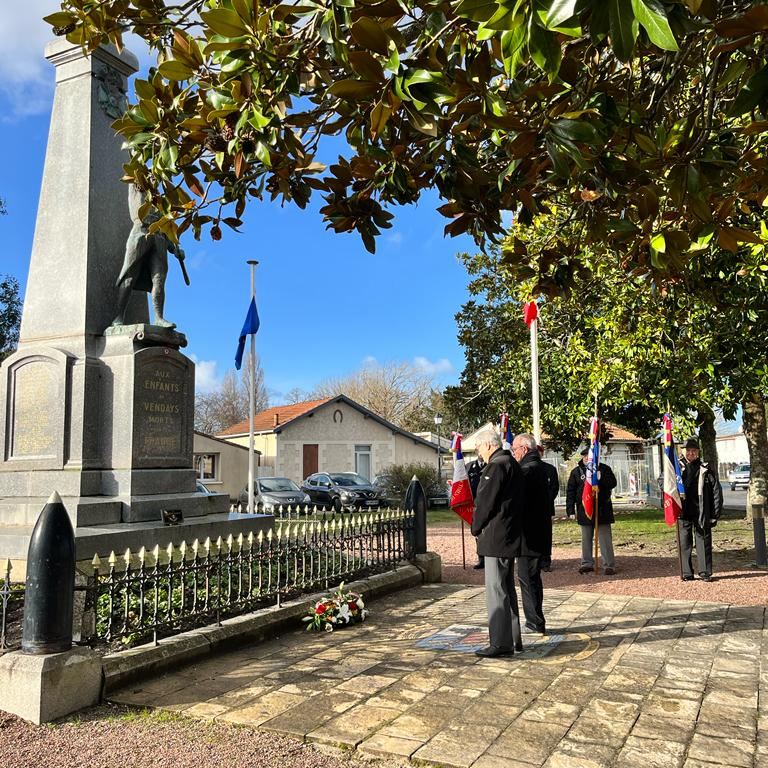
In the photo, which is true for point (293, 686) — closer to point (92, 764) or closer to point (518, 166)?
point (92, 764)

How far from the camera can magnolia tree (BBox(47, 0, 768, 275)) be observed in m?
2.59

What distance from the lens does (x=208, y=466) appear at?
36875mm

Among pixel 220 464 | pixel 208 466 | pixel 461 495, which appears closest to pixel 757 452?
pixel 461 495

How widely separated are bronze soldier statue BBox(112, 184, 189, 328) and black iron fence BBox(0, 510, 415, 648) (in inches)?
119

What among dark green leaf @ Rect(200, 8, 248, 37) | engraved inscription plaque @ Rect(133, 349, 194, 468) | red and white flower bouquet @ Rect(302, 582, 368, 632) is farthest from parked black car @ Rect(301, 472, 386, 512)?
dark green leaf @ Rect(200, 8, 248, 37)

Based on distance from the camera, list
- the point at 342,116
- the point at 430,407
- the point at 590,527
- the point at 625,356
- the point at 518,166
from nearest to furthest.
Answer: the point at 518,166 < the point at 342,116 < the point at 590,527 < the point at 625,356 < the point at 430,407

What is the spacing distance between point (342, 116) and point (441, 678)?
4.14 metres

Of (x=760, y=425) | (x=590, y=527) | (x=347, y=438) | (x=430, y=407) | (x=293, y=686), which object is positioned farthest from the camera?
(x=430, y=407)

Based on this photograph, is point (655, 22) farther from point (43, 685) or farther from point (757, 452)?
point (757, 452)

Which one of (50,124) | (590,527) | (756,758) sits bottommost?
(756,758)

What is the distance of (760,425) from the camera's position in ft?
60.1

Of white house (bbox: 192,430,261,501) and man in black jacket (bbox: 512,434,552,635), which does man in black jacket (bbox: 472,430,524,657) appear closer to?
man in black jacket (bbox: 512,434,552,635)

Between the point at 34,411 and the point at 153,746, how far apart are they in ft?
16.4

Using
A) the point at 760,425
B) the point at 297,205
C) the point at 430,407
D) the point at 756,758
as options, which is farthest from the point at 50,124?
the point at 430,407
